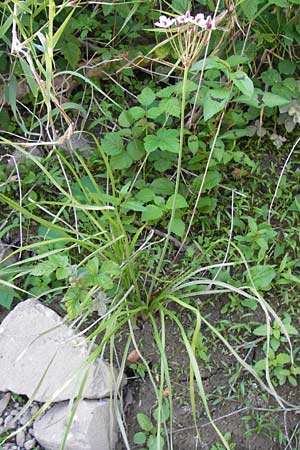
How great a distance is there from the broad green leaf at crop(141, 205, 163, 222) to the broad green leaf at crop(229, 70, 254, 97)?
37 cm

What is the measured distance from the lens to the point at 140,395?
156 cm

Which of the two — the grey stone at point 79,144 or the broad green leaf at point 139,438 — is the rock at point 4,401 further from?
the grey stone at point 79,144

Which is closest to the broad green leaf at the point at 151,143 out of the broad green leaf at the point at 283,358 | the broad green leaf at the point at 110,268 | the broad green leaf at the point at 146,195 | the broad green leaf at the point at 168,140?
the broad green leaf at the point at 168,140

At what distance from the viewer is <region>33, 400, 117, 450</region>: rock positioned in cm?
148

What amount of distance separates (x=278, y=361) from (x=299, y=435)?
6.6 inches

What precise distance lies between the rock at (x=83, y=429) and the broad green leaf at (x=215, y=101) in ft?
2.30

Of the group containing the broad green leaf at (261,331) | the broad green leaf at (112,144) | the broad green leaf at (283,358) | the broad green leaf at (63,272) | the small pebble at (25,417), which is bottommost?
the small pebble at (25,417)

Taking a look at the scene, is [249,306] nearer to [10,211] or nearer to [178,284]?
[178,284]

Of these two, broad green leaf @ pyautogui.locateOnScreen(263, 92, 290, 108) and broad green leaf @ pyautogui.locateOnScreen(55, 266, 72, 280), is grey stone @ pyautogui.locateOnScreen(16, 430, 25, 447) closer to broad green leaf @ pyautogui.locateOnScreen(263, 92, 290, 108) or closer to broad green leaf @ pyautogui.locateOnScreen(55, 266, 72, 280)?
broad green leaf @ pyautogui.locateOnScreen(55, 266, 72, 280)

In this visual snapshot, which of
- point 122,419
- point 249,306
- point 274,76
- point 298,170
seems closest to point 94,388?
point 122,419

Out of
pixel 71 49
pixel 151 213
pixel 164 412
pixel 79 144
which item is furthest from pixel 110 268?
pixel 71 49

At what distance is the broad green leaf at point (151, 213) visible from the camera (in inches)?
64.6

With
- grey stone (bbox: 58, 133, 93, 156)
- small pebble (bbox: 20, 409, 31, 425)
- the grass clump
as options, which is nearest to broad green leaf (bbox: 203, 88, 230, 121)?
the grass clump

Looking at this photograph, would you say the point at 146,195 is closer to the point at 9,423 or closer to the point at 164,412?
the point at 164,412
